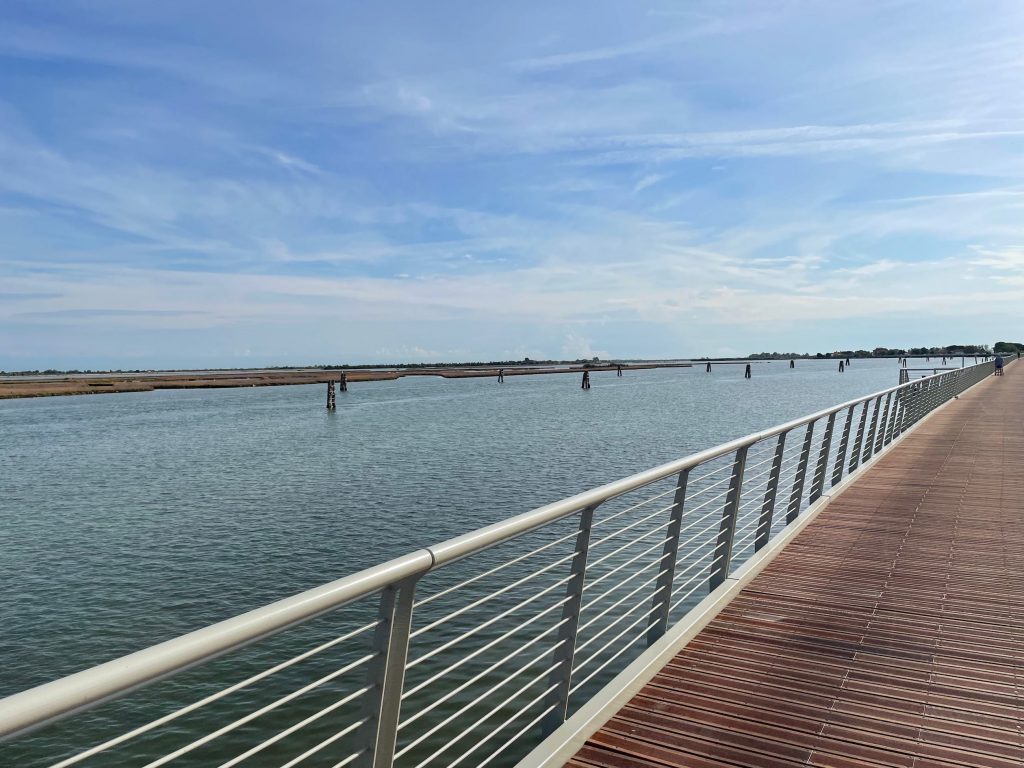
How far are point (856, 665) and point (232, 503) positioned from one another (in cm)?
1715

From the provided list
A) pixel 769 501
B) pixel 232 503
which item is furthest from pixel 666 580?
pixel 232 503

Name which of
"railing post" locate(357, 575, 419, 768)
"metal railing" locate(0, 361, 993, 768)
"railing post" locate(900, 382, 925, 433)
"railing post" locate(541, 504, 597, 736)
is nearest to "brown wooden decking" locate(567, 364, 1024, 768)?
"railing post" locate(541, 504, 597, 736)

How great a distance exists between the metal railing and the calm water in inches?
61.3

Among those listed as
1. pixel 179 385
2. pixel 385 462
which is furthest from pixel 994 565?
pixel 179 385

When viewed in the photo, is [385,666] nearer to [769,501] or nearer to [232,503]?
[769,501]

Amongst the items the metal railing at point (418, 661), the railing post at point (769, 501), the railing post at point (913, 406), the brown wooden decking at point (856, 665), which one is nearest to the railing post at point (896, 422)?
the railing post at point (913, 406)

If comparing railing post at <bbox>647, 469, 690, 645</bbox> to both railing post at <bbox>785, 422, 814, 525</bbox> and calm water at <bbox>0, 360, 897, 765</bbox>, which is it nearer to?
railing post at <bbox>785, 422, 814, 525</bbox>

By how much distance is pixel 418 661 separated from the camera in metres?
3.38

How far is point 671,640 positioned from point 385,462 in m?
22.1

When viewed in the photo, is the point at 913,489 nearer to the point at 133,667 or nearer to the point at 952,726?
the point at 952,726

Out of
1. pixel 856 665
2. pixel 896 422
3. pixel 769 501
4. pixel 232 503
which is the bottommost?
pixel 232 503

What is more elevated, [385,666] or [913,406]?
[385,666]

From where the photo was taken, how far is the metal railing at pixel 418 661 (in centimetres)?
192

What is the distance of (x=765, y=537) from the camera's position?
24.4ft
